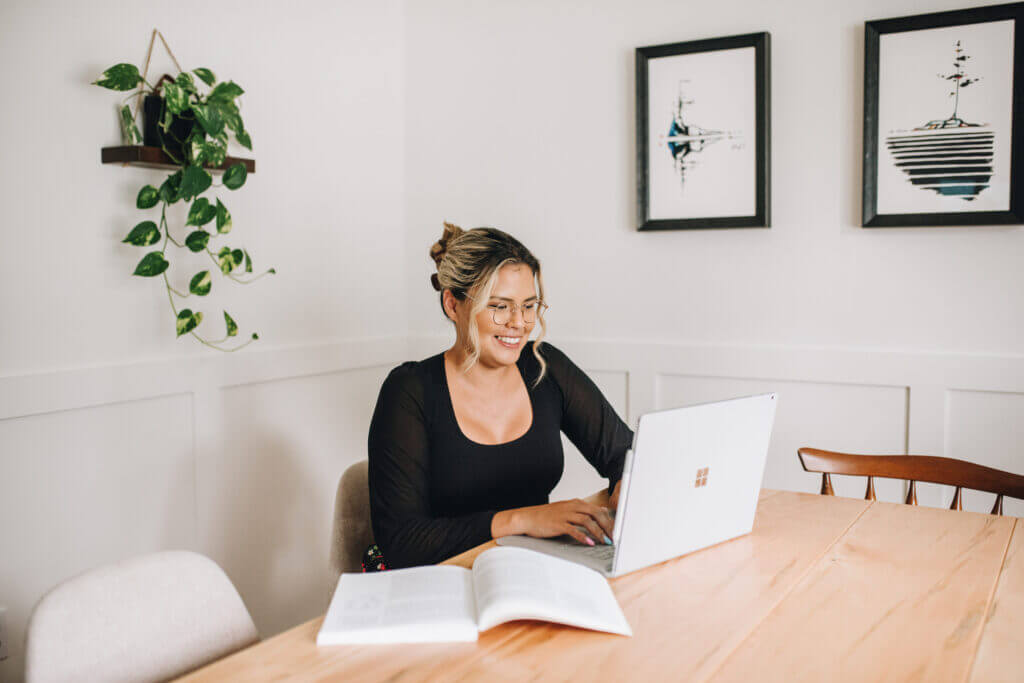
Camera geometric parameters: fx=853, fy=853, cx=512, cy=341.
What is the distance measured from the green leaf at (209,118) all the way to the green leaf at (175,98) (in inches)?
1.2

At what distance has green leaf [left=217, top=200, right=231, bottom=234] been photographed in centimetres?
225

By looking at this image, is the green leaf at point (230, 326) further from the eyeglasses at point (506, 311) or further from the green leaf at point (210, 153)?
the eyeglasses at point (506, 311)

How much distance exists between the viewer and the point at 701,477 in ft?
4.67

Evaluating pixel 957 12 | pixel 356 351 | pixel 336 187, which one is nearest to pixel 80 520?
pixel 356 351

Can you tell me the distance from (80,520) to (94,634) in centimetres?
111

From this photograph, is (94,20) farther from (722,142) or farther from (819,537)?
(819,537)

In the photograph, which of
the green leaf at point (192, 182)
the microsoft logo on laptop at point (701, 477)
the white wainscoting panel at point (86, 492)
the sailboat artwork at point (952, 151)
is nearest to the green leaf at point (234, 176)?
the green leaf at point (192, 182)

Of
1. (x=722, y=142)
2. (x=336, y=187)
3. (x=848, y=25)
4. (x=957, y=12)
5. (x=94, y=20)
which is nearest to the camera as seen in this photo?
(x=94, y=20)

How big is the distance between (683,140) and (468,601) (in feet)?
6.18

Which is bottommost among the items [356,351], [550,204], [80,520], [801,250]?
[80,520]

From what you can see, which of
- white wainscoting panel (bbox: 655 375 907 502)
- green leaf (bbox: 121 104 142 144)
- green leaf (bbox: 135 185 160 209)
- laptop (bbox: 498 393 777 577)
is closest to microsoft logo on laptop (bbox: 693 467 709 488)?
laptop (bbox: 498 393 777 577)

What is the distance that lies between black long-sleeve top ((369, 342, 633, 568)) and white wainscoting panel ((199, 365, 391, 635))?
884mm

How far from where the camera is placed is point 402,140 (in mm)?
3203

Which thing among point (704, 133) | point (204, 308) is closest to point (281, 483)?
point (204, 308)
